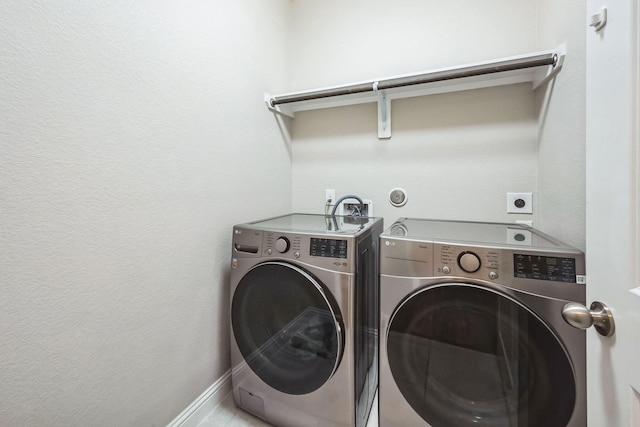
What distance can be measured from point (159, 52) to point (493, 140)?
5.38ft

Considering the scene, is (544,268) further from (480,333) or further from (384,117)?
(384,117)

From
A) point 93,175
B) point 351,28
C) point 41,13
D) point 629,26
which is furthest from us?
point 351,28

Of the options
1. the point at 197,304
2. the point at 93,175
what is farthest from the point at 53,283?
the point at 197,304

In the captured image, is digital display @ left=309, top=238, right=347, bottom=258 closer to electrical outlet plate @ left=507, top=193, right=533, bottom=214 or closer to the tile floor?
the tile floor

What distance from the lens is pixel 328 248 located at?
1037 millimetres

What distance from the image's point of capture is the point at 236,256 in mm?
1222

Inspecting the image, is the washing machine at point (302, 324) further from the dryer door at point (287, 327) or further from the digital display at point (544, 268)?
the digital display at point (544, 268)

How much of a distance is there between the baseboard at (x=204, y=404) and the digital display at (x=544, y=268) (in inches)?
54.1

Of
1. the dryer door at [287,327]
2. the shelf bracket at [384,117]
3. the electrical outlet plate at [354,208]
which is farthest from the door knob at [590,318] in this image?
the shelf bracket at [384,117]

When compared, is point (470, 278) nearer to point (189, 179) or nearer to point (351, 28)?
point (189, 179)

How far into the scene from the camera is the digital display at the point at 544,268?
794 millimetres

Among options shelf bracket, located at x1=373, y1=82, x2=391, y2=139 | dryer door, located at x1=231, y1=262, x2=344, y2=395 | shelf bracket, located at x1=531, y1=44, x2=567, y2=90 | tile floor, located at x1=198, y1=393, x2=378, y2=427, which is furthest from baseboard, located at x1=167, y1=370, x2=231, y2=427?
shelf bracket, located at x1=531, y1=44, x2=567, y2=90

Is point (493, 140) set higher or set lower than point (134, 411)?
higher

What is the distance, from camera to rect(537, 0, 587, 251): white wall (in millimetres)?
927
